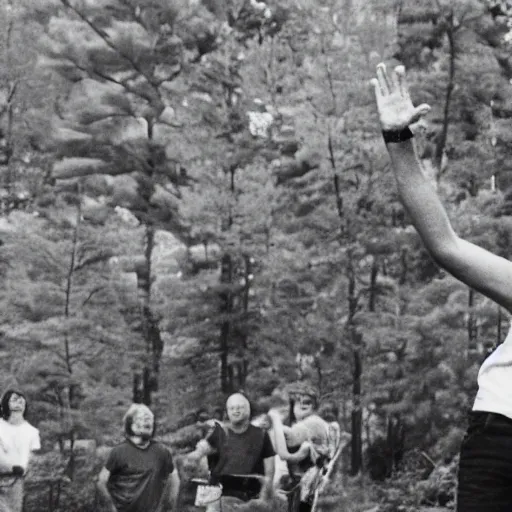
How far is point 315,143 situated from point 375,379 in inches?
71.1

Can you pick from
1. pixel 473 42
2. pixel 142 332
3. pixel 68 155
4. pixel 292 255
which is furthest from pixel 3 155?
pixel 473 42

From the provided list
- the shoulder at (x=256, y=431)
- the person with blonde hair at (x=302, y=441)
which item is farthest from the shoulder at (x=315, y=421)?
the shoulder at (x=256, y=431)

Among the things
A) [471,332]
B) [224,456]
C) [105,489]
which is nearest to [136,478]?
[105,489]

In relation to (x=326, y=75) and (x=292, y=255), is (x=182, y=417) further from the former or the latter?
(x=326, y=75)

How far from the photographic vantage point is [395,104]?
1.20m

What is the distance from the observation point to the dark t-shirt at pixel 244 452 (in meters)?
6.26

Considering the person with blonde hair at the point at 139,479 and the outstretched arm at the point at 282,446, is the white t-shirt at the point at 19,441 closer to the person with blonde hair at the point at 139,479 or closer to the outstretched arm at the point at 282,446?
the person with blonde hair at the point at 139,479

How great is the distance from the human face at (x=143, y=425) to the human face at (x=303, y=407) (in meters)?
1.01

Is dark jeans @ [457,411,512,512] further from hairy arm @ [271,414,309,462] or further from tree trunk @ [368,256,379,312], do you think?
tree trunk @ [368,256,379,312]

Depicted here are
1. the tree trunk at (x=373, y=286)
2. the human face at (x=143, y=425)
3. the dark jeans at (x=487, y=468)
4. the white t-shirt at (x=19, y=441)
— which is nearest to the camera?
the dark jeans at (x=487, y=468)

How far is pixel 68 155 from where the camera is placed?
6.90 m

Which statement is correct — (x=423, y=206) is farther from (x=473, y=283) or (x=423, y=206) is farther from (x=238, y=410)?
(x=238, y=410)

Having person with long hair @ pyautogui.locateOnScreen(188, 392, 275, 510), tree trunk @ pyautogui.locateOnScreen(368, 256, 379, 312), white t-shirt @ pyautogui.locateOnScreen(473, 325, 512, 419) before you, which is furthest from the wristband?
tree trunk @ pyautogui.locateOnScreen(368, 256, 379, 312)

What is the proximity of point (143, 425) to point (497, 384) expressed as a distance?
5.68 metres
